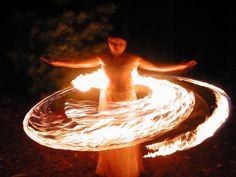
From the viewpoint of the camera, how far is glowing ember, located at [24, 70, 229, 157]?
4.40 meters

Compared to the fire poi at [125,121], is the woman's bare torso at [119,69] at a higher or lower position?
higher

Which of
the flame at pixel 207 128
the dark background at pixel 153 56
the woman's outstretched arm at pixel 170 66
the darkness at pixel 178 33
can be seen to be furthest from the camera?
the darkness at pixel 178 33

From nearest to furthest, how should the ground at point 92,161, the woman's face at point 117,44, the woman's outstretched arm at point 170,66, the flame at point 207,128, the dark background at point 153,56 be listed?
the woman's face at point 117,44 < the woman's outstretched arm at point 170,66 < the flame at point 207,128 < the ground at point 92,161 < the dark background at point 153,56

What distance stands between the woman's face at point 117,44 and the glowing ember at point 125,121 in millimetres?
374

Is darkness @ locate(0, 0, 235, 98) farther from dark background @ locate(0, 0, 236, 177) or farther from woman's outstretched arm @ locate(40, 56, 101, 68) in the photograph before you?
woman's outstretched arm @ locate(40, 56, 101, 68)

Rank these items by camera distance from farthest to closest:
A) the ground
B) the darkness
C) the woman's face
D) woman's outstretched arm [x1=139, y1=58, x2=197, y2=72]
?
the darkness < the ground < woman's outstretched arm [x1=139, y1=58, x2=197, y2=72] < the woman's face

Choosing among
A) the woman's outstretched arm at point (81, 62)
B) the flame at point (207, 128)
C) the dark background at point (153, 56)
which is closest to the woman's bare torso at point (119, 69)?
the woman's outstretched arm at point (81, 62)

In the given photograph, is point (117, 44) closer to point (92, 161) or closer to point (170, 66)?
point (170, 66)

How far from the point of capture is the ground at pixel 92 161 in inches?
224

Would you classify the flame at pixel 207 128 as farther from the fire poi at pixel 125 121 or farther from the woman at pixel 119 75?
the woman at pixel 119 75

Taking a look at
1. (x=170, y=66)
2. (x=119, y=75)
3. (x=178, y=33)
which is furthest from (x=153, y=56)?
(x=119, y=75)

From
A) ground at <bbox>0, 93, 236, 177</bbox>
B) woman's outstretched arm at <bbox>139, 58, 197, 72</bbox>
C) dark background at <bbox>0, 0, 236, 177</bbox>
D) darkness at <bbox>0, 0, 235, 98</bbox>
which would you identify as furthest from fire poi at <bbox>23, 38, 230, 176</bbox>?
darkness at <bbox>0, 0, 235, 98</bbox>

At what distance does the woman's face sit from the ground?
6.07 ft

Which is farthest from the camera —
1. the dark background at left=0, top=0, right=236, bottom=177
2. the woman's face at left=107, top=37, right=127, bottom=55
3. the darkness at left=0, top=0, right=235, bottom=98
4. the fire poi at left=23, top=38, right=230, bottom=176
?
the darkness at left=0, top=0, right=235, bottom=98
